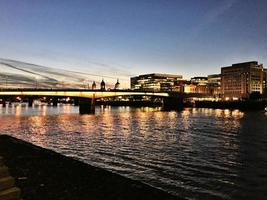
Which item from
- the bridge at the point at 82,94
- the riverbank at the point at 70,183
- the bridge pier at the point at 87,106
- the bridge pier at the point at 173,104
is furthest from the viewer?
the bridge pier at the point at 173,104

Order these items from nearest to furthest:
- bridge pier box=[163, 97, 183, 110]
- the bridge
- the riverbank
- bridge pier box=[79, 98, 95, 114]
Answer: the riverbank → the bridge → bridge pier box=[79, 98, 95, 114] → bridge pier box=[163, 97, 183, 110]

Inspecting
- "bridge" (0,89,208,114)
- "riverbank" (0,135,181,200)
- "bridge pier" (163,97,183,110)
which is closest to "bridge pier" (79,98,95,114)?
"bridge" (0,89,208,114)

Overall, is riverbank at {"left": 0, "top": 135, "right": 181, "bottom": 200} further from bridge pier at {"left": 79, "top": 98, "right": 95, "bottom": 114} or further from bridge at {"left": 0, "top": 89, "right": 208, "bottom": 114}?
bridge pier at {"left": 79, "top": 98, "right": 95, "bottom": 114}

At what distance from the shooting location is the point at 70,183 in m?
13.6

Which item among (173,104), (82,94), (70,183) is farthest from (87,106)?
(70,183)

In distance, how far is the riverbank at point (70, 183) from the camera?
38.7 ft

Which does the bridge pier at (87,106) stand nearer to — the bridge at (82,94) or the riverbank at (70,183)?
the bridge at (82,94)

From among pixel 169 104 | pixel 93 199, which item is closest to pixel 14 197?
pixel 93 199

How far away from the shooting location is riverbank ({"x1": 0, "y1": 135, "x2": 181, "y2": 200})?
464 inches

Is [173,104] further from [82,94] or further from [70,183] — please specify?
[70,183]

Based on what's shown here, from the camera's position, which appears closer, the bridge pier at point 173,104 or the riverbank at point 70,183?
the riverbank at point 70,183

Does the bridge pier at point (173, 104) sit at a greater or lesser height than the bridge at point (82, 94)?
lesser

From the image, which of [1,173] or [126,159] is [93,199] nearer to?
[1,173]

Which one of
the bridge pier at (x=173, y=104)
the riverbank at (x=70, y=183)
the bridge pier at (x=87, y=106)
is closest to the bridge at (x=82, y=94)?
the bridge pier at (x=87, y=106)
